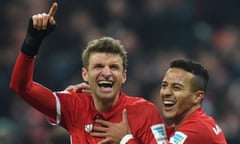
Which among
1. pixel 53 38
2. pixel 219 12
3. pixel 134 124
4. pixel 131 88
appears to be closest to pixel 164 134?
pixel 134 124

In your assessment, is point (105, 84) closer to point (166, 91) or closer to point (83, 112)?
point (83, 112)

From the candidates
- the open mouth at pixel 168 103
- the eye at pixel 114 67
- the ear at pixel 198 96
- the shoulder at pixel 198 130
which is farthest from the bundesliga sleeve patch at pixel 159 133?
the eye at pixel 114 67

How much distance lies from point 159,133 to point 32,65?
0.97m

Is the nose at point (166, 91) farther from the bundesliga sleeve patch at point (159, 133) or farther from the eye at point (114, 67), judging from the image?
the eye at point (114, 67)

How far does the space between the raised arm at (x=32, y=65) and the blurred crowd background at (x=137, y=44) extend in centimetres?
400

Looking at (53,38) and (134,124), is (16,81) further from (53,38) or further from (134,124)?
(53,38)

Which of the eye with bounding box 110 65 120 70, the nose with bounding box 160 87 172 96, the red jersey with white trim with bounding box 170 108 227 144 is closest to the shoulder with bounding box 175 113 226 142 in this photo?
the red jersey with white trim with bounding box 170 108 227 144

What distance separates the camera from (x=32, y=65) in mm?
5621

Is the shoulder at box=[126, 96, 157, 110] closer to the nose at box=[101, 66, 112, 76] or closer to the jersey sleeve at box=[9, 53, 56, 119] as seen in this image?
the nose at box=[101, 66, 112, 76]

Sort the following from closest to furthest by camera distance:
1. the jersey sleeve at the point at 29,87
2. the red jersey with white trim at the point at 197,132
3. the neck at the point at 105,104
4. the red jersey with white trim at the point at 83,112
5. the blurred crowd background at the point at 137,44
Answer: the jersey sleeve at the point at 29,87
the red jersey with white trim at the point at 83,112
the red jersey with white trim at the point at 197,132
the neck at the point at 105,104
the blurred crowd background at the point at 137,44

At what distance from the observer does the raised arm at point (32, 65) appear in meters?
5.47

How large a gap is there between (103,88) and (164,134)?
520 mm

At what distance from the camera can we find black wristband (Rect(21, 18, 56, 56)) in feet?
18.0

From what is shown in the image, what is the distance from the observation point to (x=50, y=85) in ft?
34.1
